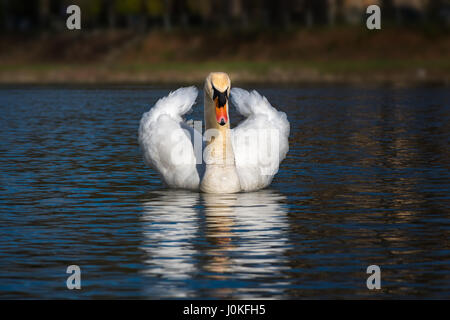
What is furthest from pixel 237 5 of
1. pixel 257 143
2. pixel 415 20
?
pixel 257 143

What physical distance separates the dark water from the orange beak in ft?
4.54

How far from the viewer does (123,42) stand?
9931 cm

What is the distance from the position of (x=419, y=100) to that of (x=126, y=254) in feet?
121

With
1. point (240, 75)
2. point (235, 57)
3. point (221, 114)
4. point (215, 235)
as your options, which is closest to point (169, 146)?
point (221, 114)

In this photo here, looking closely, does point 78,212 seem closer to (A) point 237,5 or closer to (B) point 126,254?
(B) point 126,254

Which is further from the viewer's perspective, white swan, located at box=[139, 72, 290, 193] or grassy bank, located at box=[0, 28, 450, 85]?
grassy bank, located at box=[0, 28, 450, 85]

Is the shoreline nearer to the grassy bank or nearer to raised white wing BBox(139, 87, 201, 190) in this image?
the grassy bank

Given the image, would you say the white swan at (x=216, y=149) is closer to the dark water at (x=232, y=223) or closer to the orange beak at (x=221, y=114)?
the orange beak at (x=221, y=114)

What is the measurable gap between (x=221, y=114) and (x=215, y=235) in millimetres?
3539

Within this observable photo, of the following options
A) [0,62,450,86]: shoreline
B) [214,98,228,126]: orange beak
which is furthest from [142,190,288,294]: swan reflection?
[0,62,450,86]: shoreline

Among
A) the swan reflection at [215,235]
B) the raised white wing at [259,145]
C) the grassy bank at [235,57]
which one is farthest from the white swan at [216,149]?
the grassy bank at [235,57]

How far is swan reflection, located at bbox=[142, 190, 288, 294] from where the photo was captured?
1484cm

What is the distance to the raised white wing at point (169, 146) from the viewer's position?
21188 mm

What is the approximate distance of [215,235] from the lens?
56.6 feet
